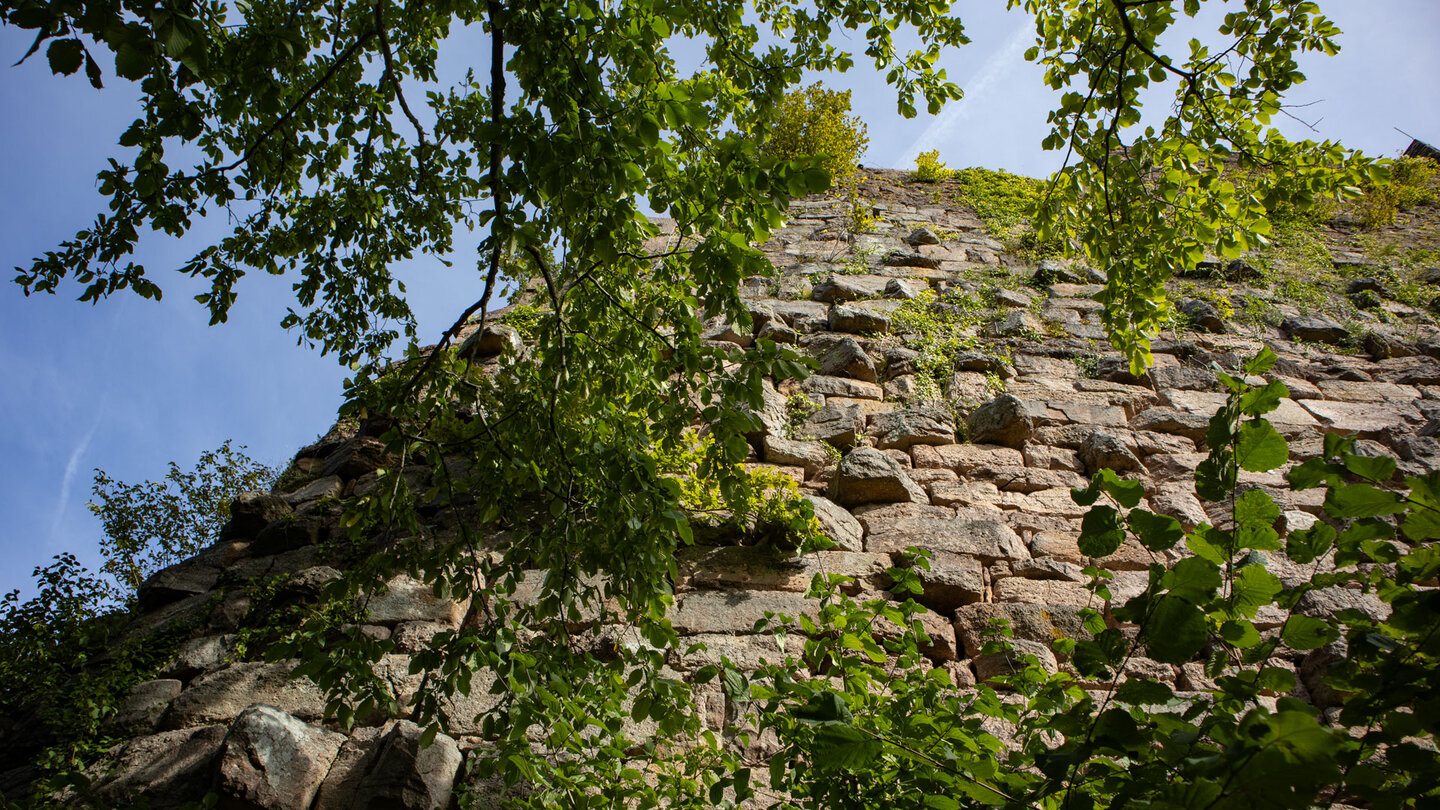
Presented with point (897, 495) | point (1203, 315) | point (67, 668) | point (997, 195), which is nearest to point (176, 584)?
point (67, 668)

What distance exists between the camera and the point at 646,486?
7.36 ft

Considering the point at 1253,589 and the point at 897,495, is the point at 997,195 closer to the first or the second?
the point at 897,495

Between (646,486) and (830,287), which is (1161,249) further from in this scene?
(830,287)

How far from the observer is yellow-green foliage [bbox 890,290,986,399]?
19.2 feet

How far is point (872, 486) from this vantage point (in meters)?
4.48

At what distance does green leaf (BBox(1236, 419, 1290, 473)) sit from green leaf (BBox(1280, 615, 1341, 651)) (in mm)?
237

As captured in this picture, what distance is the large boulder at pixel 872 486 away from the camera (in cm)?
448

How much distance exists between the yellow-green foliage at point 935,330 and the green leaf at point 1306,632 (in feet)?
14.7

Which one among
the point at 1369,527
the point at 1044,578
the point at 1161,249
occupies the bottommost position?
the point at 1044,578

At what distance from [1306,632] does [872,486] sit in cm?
331

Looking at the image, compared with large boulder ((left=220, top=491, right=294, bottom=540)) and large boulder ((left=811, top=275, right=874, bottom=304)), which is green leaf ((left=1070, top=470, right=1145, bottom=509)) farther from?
large boulder ((left=811, top=275, right=874, bottom=304))

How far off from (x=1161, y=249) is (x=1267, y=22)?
0.90m

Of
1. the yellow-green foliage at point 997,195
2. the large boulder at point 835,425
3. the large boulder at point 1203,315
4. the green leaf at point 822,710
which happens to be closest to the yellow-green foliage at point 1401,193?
the yellow-green foliage at point 997,195

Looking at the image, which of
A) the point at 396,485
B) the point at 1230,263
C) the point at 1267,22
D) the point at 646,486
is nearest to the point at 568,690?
the point at 646,486
